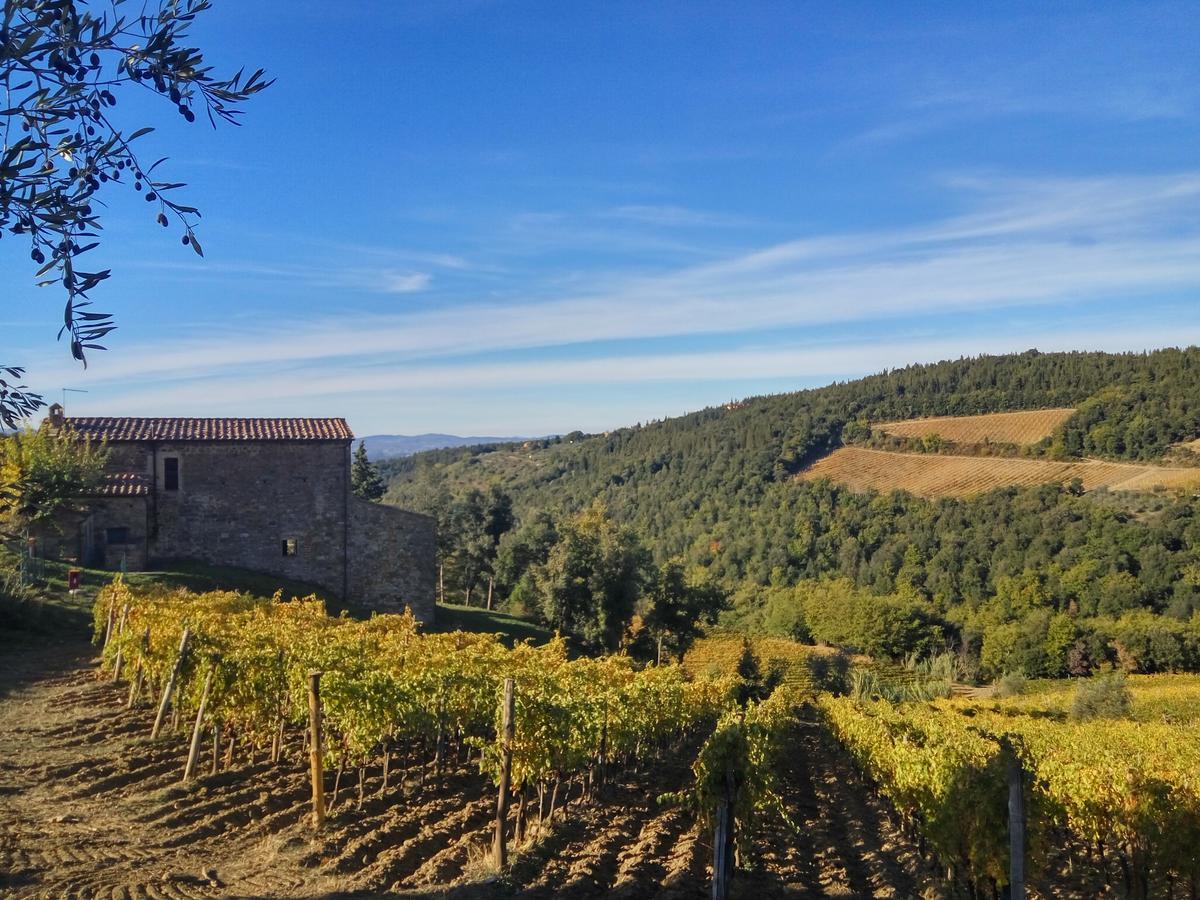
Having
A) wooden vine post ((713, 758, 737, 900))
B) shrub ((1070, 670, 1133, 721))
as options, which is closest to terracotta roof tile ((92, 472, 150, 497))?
wooden vine post ((713, 758, 737, 900))

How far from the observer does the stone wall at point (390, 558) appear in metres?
28.4

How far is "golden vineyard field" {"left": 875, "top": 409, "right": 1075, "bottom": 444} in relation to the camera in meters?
88.1

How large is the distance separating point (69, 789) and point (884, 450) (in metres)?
96.7

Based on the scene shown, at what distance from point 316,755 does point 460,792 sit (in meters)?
2.83

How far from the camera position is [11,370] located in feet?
14.2

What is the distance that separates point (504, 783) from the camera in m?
8.80

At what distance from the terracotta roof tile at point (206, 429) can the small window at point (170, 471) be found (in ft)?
2.30

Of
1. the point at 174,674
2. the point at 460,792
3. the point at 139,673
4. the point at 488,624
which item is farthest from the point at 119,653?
the point at 488,624

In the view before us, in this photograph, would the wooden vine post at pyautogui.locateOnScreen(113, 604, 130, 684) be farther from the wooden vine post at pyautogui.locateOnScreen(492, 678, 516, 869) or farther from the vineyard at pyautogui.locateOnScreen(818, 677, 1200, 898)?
the vineyard at pyautogui.locateOnScreen(818, 677, 1200, 898)

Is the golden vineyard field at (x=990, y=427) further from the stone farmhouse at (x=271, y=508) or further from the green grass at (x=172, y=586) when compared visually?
the stone farmhouse at (x=271, y=508)

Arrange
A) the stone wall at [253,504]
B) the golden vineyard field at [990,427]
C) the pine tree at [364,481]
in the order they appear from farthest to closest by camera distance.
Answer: the golden vineyard field at [990,427]
the pine tree at [364,481]
the stone wall at [253,504]

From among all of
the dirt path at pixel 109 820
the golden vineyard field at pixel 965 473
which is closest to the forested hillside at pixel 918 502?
the golden vineyard field at pixel 965 473

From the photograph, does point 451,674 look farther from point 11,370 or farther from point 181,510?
point 181,510

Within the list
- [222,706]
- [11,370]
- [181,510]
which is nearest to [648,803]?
[222,706]
